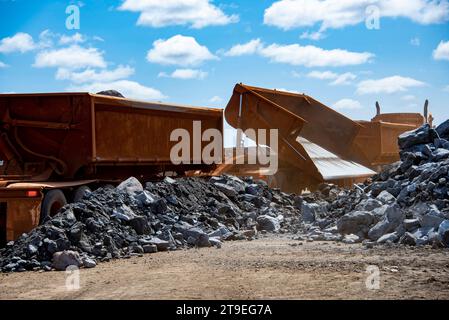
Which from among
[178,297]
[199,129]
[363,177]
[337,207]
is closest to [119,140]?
[199,129]

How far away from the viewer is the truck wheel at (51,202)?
28.8 feet

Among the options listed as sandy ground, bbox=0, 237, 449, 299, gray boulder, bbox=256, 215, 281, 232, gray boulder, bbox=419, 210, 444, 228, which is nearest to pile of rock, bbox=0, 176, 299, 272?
gray boulder, bbox=256, 215, 281, 232

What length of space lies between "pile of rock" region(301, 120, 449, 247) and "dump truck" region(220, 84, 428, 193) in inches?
140

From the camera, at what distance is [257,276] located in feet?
18.6

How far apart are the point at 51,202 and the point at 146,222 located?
1.77 m

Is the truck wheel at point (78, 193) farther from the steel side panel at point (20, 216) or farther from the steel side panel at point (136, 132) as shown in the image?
the steel side panel at point (20, 216)

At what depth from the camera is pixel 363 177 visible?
51.3 ft

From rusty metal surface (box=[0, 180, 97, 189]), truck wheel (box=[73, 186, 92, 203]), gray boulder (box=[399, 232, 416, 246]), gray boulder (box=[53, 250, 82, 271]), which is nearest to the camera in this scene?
gray boulder (box=[53, 250, 82, 271])

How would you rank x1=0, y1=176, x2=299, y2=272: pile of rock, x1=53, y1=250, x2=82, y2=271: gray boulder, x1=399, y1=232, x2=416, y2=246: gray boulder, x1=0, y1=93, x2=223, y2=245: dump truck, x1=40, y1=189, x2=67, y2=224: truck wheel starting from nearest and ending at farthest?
1. x1=53, y1=250, x2=82, y2=271: gray boulder
2. x1=0, y1=176, x2=299, y2=272: pile of rock
3. x1=399, y1=232, x2=416, y2=246: gray boulder
4. x1=40, y1=189, x2=67, y2=224: truck wheel
5. x1=0, y1=93, x2=223, y2=245: dump truck

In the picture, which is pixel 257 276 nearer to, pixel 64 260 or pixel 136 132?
pixel 64 260

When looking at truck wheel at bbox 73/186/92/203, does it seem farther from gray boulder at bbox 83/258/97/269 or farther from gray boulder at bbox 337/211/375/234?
gray boulder at bbox 337/211/375/234

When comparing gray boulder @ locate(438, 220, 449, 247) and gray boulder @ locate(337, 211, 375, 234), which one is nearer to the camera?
gray boulder @ locate(438, 220, 449, 247)

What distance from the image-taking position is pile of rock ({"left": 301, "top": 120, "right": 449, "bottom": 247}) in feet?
24.5
